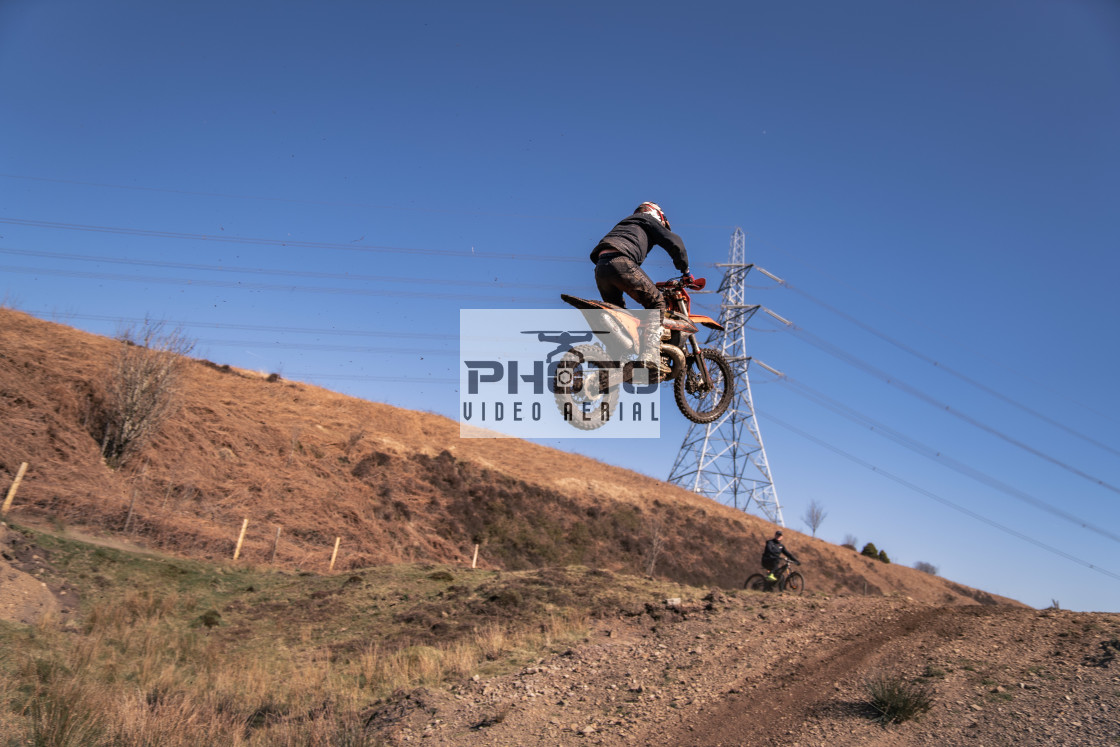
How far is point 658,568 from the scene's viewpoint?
45.3m

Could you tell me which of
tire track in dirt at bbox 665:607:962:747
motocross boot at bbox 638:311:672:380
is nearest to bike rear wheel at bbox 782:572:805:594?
tire track in dirt at bbox 665:607:962:747

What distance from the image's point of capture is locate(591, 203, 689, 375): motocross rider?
920 centimetres

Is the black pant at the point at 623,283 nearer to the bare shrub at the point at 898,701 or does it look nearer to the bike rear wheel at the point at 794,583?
Answer: the bare shrub at the point at 898,701

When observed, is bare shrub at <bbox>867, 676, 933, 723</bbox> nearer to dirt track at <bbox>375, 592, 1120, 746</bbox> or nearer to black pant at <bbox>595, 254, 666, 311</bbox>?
dirt track at <bbox>375, 592, 1120, 746</bbox>

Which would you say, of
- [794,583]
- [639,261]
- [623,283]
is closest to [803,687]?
[623,283]

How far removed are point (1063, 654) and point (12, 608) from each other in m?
22.7

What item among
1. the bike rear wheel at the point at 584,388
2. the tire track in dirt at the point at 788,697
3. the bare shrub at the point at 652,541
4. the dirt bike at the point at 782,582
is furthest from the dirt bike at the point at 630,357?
the bare shrub at the point at 652,541

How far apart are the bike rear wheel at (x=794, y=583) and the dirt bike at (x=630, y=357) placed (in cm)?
1745

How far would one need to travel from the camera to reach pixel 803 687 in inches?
454

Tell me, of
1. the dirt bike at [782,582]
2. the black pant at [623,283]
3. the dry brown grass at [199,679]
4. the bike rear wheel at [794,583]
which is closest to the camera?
the black pant at [623,283]

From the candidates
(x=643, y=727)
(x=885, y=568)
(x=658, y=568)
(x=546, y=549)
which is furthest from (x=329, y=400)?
(x=885, y=568)

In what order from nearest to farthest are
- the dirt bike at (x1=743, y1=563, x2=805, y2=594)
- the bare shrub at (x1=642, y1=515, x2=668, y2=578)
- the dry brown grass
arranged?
the dry brown grass < the dirt bike at (x1=743, y1=563, x2=805, y2=594) < the bare shrub at (x1=642, y1=515, x2=668, y2=578)

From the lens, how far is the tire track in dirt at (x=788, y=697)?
33.1 feet

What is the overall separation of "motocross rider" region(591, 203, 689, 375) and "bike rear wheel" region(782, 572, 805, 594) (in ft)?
64.5
